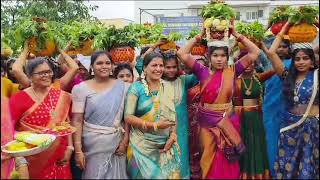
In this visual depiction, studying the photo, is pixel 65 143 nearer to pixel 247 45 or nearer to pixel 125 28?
pixel 125 28

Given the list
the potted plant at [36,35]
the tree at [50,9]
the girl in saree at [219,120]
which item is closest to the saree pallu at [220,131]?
the girl in saree at [219,120]

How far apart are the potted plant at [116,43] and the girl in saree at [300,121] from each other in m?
2.03

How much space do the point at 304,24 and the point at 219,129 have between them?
1583 mm

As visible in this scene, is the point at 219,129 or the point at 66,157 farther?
the point at 219,129

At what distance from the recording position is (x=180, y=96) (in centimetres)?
546

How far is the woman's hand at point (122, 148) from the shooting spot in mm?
5062

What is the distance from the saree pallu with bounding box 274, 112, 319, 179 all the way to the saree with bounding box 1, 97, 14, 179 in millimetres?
2996

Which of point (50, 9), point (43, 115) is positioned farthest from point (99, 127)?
point (50, 9)

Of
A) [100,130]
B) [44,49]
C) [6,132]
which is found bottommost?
[100,130]

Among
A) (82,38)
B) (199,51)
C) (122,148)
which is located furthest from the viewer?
(199,51)

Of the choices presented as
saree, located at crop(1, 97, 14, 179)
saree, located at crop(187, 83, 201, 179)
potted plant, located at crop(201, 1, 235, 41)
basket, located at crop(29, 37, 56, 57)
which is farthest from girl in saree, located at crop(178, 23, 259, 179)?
saree, located at crop(1, 97, 14, 179)

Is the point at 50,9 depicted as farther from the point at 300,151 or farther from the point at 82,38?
the point at 300,151

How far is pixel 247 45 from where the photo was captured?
543cm

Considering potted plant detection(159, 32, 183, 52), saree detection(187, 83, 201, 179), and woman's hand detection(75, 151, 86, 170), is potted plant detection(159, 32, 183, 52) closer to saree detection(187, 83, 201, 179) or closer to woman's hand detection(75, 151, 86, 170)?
saree detection(187, 83, 201, 179)
